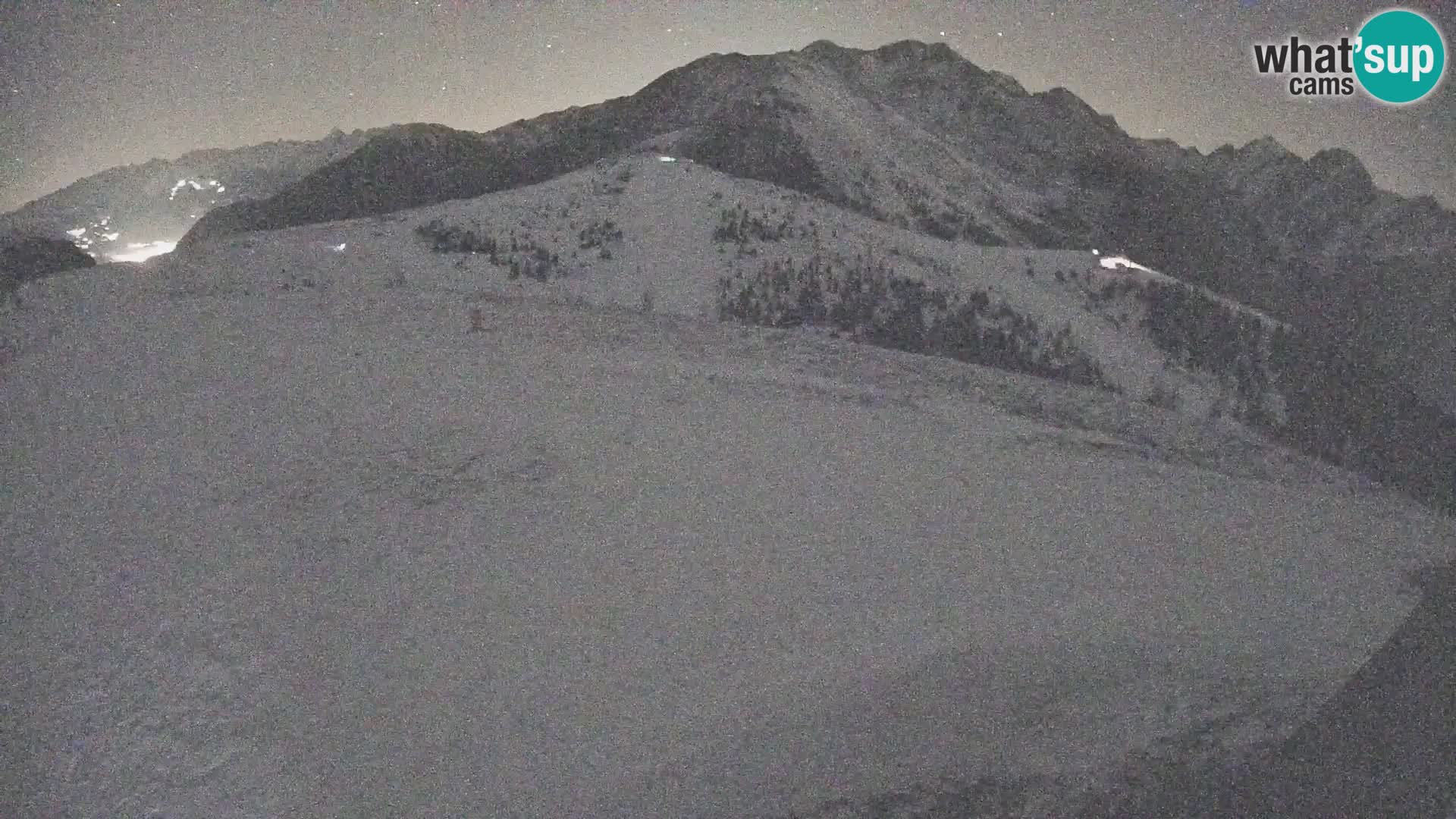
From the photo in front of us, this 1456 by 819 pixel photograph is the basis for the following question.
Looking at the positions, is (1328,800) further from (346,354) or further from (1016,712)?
(346,354)

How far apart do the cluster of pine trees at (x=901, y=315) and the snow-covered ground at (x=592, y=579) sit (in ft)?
13.8

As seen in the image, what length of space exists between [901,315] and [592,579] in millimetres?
10484

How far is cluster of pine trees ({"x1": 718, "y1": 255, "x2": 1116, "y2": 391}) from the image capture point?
1384 centimetres

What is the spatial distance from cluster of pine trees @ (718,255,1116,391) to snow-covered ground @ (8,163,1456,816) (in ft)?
13.8

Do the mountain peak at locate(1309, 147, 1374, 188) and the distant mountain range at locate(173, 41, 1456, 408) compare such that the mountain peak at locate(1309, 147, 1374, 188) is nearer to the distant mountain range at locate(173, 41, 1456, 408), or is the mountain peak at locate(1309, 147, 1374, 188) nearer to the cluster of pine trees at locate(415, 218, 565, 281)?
the distant mountain range at locate(173, 41, 1456, 408)

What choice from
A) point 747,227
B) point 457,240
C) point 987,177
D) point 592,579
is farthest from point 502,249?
point 987,177

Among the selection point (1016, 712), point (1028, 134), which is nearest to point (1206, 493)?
point (1016, 712)

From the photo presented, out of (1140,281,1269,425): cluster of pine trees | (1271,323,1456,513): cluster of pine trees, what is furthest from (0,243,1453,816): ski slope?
(1140,281,1269,425): cluster of pine trees

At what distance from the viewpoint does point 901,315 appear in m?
14.9

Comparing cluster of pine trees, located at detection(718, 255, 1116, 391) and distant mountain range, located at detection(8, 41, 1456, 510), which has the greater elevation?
distant mountain range, located at detection(8, 41, 1456, 510)

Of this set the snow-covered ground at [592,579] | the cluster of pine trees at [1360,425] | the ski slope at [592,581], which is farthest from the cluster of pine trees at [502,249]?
the cluster of pine trees at [1360,425]

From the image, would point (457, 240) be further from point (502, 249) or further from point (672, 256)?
point (672, 256)

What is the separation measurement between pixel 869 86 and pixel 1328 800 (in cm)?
6039

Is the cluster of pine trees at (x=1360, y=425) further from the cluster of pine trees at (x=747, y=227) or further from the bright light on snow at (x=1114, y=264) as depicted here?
the cluster of pine trees at (x=747, y=227)
